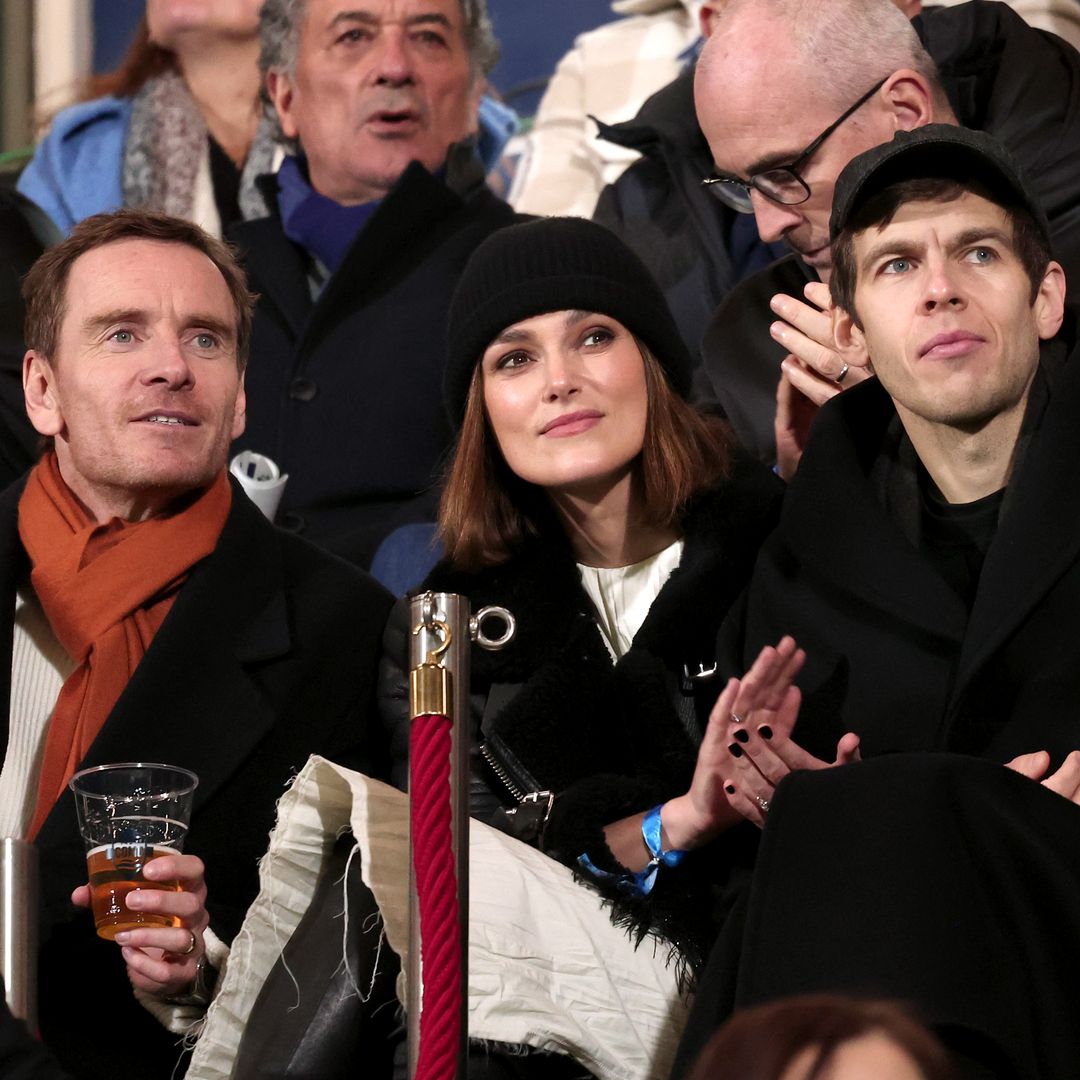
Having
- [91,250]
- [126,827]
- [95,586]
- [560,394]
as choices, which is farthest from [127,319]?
[126,827]

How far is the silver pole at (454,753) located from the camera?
2.25 m

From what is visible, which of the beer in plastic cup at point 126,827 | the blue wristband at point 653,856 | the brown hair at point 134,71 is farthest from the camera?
the brown hair at point 134,71

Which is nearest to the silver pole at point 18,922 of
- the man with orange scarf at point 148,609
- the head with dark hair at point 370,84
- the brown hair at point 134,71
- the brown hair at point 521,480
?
the man with orange scarf at point 148,609

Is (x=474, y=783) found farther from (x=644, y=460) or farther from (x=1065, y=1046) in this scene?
(x=1065, y=1046)

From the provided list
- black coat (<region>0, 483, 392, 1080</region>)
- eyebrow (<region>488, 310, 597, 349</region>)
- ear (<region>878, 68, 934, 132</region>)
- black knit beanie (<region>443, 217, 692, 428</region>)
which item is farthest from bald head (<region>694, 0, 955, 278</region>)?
black coat (<region>0, 483, 392, 1080</region>)

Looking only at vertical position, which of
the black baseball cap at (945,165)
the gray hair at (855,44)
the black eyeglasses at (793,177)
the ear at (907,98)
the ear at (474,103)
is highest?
the ear at (474,103)

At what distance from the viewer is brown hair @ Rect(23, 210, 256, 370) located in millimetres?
3674

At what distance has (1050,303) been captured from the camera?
3.04 m

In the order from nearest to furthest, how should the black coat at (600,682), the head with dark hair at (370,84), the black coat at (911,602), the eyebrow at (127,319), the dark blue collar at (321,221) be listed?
1. the black coat at (911,602)
2. the black coat at (600,682)
3. the eyebrow at (127,319)
4. the dark blue collar at (321,221)
5. the head with dark hair at (370,84)

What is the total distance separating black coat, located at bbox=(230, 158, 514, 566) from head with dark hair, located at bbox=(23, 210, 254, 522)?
0.65 m

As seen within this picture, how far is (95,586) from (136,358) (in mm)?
442

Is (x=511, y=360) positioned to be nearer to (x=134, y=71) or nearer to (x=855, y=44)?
(x=855, y=44)

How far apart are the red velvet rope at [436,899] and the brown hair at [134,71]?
379 cm

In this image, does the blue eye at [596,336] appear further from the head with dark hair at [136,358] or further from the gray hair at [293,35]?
the gray hair at [293,35]
